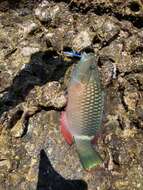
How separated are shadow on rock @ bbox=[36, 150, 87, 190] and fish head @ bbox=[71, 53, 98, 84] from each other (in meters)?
1.30

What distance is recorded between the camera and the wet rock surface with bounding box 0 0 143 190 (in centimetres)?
344

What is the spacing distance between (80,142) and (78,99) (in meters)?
0.19

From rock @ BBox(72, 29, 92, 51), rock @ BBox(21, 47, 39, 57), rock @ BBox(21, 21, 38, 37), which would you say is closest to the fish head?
rock @ BBox(72, 29, 92, 51)

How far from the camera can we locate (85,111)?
226 cm

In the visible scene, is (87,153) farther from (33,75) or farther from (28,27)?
(28,27)

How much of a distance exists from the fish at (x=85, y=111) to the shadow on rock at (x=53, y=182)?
1.18m

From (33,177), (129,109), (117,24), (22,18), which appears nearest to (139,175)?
(129,109)

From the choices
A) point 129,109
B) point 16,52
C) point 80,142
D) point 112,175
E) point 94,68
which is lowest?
point 112,175

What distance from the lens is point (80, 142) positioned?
2.24 m

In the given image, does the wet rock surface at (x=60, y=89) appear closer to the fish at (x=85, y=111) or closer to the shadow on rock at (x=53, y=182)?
the shadow on rock at (x=53, y=182)

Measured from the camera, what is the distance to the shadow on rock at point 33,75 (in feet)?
11.7

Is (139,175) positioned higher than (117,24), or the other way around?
(117,24)

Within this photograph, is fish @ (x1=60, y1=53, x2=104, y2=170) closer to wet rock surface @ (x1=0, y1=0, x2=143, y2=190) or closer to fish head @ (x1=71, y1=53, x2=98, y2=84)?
fish head @ (x1=71, y1=53, x2=98, y2=84)

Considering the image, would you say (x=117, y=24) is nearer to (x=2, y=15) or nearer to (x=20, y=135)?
(x=2, y=15)
